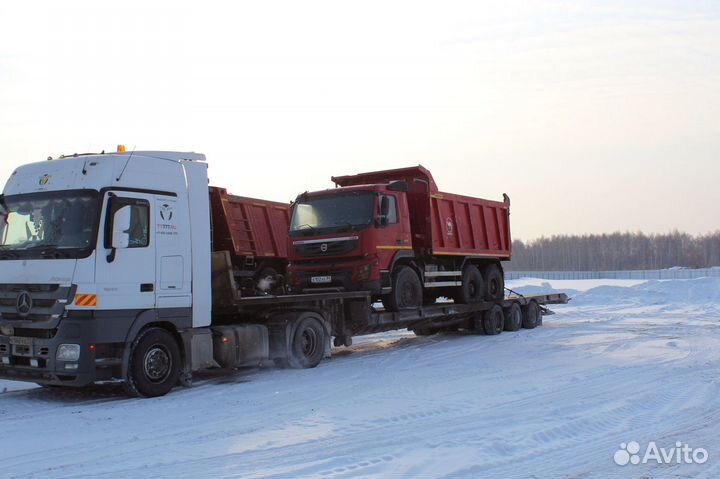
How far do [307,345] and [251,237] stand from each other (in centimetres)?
469

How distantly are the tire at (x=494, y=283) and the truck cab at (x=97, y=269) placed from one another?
32.7 feet

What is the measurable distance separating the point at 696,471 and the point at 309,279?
9.36m

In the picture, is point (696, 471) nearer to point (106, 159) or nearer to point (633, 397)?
point (633, 397)

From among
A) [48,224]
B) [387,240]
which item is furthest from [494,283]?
[48,224]

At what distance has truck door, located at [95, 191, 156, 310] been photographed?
9.48 metres

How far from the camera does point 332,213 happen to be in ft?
47.6

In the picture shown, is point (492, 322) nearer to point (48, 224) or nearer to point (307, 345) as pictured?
point (307, 345)

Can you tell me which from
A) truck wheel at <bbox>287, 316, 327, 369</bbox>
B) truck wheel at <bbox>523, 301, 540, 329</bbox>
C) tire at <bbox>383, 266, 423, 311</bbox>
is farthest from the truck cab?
truck wheel at <bbox>523, 301, 540, 329</bbox>

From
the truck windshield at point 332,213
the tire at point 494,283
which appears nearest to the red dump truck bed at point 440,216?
the tire at point 494,283

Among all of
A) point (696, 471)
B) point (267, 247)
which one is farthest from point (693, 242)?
point (696, 471)

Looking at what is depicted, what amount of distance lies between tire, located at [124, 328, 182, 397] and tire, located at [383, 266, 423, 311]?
5478 mm

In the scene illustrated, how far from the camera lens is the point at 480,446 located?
6.77 metres

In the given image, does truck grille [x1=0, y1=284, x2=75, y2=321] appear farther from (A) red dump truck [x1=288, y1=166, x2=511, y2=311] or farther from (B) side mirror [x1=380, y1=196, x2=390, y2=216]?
(B) side mirror [x1=380, y1=196, x2=390, y2=216]

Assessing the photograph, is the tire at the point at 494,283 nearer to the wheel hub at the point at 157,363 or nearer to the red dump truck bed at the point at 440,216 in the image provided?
the red dump truck bed at the point at 440,216
